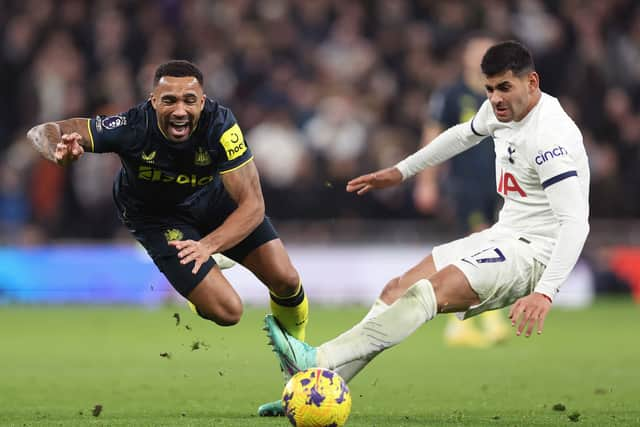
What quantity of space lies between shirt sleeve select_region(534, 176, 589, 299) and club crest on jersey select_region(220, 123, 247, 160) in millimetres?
1822

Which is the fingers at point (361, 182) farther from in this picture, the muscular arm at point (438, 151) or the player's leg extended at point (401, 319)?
the player's leg extended at point (401, 319)

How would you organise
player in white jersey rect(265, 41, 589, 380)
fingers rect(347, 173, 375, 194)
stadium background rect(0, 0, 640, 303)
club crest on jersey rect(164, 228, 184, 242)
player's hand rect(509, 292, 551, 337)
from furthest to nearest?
stadium background rect(0, 0, 640, 303) → club crest on jersey rect(164, 228, 184, 242) → fingers rect(347, 173, 375, 194) → player in white jersey rect(265, 41, 589, 380) → player's hand rect(509, 292, 551, 337)

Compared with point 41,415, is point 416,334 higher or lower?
lower

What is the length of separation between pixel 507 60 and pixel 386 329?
1578 mm

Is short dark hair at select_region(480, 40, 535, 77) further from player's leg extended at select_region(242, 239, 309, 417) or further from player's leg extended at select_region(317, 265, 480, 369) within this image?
player's leg extended at select_region(242, 239, 309, 417)

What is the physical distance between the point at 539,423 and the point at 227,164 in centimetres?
223

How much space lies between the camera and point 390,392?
821 cm

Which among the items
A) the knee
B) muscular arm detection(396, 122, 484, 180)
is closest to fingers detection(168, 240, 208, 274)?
the knee

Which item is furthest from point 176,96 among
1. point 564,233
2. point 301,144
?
point 301,144

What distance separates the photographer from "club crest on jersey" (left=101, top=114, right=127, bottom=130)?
712 centimetres

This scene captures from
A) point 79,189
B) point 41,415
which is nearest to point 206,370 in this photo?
point 41,415

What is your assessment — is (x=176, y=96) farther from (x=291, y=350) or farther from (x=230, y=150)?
(x=291, y=350)

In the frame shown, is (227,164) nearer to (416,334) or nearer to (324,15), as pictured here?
(416,334)

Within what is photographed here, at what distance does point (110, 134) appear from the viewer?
7098mm
